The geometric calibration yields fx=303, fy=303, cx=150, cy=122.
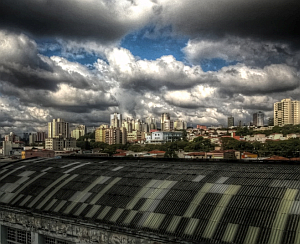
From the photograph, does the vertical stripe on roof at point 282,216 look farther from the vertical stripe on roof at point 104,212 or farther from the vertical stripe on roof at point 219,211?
the vertical stripe on roof at point 104,212

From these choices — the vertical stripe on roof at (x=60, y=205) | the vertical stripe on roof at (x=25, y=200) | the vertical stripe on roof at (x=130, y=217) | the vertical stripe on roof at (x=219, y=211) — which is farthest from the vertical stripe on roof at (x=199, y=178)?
the vertical stripe on roof at (x=25, y=200)

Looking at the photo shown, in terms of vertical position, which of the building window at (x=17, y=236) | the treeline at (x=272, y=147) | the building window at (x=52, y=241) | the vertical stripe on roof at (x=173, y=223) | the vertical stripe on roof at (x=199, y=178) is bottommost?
the building window at (x=17, y=236)

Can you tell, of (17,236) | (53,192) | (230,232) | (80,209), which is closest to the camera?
(230,232)

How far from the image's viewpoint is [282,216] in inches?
632

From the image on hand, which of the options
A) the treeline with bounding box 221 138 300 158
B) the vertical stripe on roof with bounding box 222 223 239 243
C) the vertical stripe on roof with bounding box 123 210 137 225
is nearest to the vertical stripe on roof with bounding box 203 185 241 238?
the vertical stripe on roof with bounding box 222 223 239 243

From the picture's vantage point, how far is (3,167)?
38.6 meters

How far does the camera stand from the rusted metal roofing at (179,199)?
16.3m

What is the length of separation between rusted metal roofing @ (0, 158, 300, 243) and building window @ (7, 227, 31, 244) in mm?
1980

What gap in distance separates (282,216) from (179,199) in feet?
21.4

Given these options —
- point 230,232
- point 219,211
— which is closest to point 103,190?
point 219,211

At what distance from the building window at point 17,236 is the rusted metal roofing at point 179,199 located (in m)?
1.98

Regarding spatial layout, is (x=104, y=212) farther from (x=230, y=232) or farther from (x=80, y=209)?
(x=230, y=232)

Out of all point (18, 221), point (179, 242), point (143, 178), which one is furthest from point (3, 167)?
point (179, 242)

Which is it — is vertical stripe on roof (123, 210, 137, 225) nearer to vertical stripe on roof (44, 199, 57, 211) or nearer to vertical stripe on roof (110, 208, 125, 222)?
vertical stripe on roof (110, 208, 125, 222)
